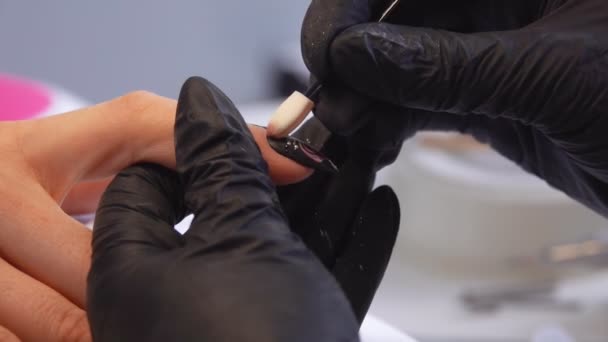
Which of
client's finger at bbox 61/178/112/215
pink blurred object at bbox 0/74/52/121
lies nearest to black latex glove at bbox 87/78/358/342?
client's finger at bbox 61/178/112/215

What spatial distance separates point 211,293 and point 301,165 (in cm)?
25

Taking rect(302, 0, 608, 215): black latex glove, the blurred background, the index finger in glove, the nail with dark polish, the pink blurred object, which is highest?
the index finger in glove

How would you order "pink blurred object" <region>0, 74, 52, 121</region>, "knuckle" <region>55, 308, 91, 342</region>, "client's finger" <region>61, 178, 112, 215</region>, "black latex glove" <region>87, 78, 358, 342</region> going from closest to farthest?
"black latex glove" <region>87, 78, 358, 342</region>, "knuckle" <region>55, 308, 91, 342</region>, "client's finger" <region>61, 178, 112, 215</region>, "pink blurred object" <region>0, 74, 52, 121</region>

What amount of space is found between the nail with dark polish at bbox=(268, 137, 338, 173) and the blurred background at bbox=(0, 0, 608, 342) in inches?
21.1

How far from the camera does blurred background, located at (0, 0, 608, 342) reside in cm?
120

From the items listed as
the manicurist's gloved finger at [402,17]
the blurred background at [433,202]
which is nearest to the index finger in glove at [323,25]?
the manicurist's gloved finger at [402,17]

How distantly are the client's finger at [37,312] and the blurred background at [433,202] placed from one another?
0.55 metres

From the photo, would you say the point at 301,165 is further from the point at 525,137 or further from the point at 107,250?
the point at 525,137

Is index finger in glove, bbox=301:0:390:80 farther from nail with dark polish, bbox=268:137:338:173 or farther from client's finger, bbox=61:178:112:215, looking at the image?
client's finger, bbox=61:178:112:215

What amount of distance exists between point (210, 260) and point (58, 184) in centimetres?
28

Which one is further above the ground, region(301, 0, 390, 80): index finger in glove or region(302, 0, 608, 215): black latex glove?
region(301, 0, 390, 80): index finger in glove

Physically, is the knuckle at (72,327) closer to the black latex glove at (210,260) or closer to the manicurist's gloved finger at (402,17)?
the black latex glove at (210,260)

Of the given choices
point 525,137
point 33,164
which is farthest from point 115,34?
point 525,137

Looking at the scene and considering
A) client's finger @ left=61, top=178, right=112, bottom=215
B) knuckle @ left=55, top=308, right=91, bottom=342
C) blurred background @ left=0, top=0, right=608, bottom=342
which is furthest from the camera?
blurred background @ left=0, top=0, right=608, bottom=342
